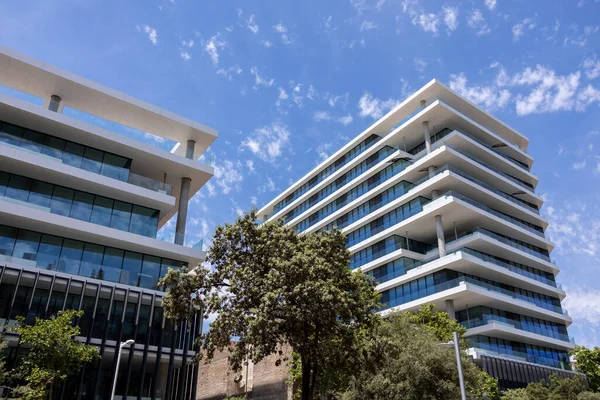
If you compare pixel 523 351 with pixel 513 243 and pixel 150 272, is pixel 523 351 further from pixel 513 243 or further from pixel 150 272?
pixel 150 272

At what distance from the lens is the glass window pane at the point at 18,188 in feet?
101

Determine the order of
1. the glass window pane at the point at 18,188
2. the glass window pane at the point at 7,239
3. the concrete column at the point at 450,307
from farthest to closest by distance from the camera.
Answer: the concrete column at the point at 450,307
the glass window pane at the point at 18,188
the glass window pane at the point at 7,239

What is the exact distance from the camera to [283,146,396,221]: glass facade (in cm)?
5991

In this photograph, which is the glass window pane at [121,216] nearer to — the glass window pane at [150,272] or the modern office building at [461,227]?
the glass window pane at [150,272]

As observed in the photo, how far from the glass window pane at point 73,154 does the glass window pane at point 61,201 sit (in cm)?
182

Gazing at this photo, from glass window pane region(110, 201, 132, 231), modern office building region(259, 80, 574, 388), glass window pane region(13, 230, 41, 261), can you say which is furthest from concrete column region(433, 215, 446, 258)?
glass window pane region(13, 230, 41, 261)

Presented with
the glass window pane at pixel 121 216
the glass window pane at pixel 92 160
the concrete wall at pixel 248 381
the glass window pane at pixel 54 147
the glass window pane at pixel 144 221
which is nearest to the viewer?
the glass window pane at pixel 54 147

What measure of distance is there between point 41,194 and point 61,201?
1257 mm

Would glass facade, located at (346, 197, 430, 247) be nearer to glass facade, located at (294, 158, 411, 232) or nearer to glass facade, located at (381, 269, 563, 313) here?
glass facade, located at (294, 158, 411, 232)

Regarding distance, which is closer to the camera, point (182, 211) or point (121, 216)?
point (121, 216)

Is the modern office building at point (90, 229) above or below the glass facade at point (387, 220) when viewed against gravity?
below

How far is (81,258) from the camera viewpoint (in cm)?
3150

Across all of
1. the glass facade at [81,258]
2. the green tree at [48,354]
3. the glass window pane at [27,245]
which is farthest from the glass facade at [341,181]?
→ the green tree at [48,354]

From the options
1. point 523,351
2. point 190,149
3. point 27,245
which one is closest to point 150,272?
point 27,245
